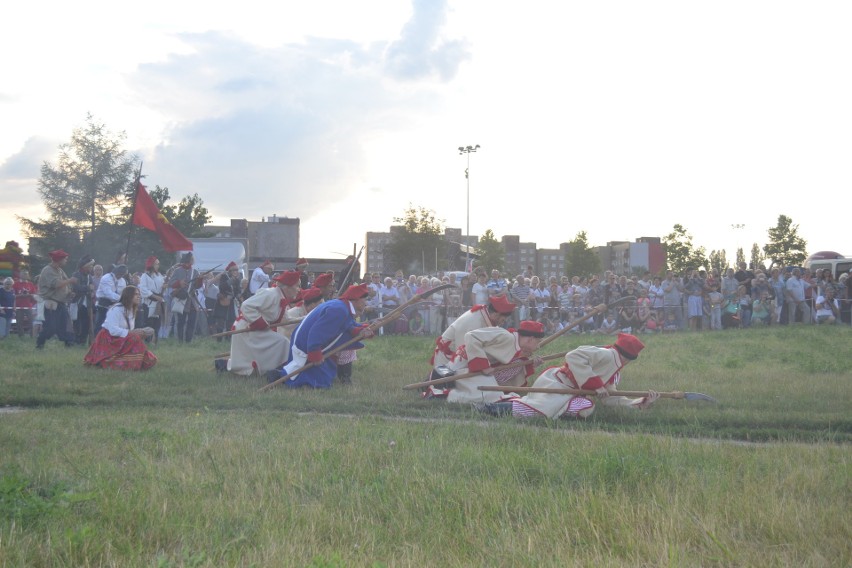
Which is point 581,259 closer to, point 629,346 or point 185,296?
point 185,296

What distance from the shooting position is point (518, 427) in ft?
25.7

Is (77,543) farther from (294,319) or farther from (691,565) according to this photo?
(294,319)

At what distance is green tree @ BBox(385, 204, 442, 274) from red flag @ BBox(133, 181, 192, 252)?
43048 millimetres

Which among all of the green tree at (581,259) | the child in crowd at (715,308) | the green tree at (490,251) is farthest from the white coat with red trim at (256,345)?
the green tree at (581,259)

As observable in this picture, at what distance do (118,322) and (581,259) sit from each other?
79809 mm

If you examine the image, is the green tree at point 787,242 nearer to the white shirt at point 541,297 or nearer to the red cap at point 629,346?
the white shirt at point 541,297

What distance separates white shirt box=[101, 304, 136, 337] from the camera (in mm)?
13953

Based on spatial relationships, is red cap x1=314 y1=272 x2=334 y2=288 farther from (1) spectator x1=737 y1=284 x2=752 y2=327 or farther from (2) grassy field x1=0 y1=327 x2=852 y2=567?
(1) spectator x1=737 y1=284 x2=752 y2=327

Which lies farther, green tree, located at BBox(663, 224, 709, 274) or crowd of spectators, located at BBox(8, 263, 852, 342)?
green tree, located at BBox(663, 224, 709, 274)

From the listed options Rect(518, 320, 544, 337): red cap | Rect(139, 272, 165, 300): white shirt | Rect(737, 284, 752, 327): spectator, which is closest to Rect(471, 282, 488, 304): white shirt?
Rect(737, 284, 752, 327): spectator

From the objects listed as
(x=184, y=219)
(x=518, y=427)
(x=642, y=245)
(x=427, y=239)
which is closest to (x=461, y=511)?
(x=518, y=427)

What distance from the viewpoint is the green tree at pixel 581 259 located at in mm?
90125

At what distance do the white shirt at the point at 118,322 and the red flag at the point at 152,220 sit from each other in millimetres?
5907

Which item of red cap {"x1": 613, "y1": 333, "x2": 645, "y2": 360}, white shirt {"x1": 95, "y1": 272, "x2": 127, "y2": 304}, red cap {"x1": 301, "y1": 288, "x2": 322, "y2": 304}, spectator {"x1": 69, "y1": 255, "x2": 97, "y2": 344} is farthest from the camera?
spectator {"x1": 69, "y1": 255, "x2": 97, "y2": 344}
